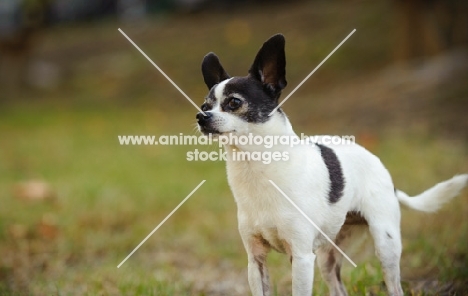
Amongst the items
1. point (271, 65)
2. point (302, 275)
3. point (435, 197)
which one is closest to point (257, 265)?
point (302, 275)

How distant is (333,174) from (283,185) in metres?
0.37

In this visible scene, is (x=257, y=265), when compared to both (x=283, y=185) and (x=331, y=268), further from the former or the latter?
(x=331, y=268)

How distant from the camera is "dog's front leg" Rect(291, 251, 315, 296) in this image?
365 cm

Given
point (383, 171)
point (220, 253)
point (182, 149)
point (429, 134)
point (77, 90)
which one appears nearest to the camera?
point (383, 171)

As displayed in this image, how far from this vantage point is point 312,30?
2005cm

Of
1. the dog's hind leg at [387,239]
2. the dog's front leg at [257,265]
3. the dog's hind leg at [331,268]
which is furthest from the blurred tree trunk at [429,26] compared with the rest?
the dog's front leg at [257,265]

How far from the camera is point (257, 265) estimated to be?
385 cm

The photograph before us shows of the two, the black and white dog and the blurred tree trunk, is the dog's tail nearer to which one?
the black and white dog

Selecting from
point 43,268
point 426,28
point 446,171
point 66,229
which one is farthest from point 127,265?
point 426,28

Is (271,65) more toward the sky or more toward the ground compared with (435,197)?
more toward the sky

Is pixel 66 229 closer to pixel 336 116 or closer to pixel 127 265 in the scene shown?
pixel 127 265

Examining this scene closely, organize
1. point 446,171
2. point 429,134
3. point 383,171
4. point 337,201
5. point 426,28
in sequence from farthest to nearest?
point 426,28
point 429,134
point 446,171
point 383,171
point 337,201

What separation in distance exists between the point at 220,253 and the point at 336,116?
21.0 ft

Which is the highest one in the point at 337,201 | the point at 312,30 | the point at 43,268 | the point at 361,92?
the point at 337,201
